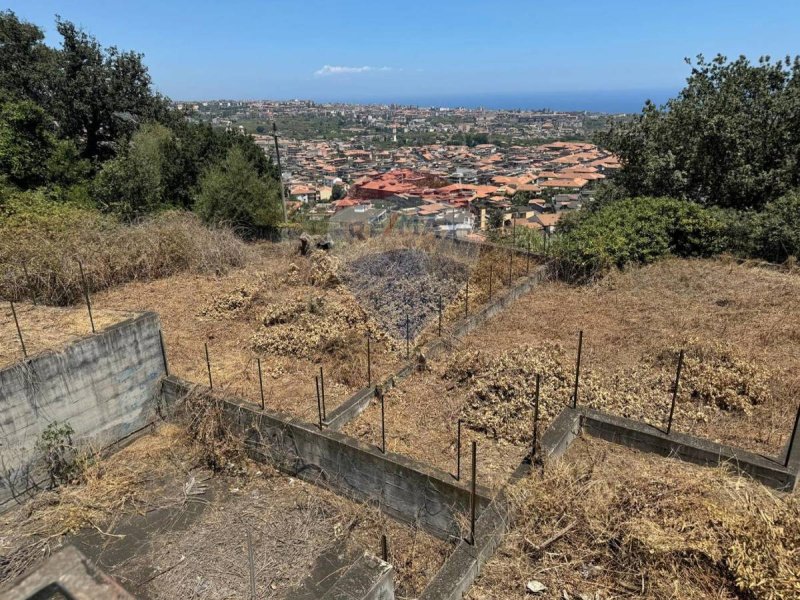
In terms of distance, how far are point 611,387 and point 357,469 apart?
2898 mm

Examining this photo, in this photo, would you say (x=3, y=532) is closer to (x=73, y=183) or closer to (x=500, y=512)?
Result: (x=500, y=512)

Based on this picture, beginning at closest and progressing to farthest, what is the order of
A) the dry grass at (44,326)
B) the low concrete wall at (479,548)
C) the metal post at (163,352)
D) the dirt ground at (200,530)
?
the low concrete wall at (479,548) → the dirt ground at (200,530) → the dry grass at (44,326) → the metal post at (163,352)

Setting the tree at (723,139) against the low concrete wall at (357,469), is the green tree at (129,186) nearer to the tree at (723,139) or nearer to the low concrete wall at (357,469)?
the low concrete wall at (357,469)

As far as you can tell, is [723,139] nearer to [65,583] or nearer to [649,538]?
[649,538]

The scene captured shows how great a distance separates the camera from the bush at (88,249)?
8039 millimetres

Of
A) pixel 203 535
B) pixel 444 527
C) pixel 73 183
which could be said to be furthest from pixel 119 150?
pixel 444 527

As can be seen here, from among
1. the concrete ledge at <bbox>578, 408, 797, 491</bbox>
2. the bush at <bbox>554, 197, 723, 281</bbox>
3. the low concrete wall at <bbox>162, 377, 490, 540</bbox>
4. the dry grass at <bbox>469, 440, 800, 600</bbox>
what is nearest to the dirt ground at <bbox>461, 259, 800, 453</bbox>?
the bush at <bbox>554, 197, 723, 281</bbox>

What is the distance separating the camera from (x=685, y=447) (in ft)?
13.2

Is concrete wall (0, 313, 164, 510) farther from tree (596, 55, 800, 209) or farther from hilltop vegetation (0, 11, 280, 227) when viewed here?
tree (596, 55, 800, 209)

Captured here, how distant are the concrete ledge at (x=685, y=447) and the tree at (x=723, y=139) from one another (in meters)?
8.74

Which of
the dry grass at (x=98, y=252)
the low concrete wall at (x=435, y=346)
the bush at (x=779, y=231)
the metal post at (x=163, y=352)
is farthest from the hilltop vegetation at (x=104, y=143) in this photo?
the bush at (x=779, y=231)

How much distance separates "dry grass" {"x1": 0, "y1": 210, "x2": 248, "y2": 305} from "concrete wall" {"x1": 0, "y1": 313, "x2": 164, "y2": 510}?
340 cm

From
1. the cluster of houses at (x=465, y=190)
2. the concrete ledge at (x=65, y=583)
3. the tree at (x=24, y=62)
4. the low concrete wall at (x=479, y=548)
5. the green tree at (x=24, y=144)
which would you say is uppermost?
the tree at (x=24, y=62)

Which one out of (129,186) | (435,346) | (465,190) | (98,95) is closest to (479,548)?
(435,346)
